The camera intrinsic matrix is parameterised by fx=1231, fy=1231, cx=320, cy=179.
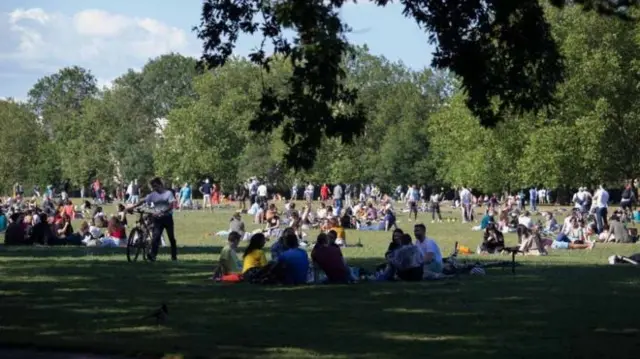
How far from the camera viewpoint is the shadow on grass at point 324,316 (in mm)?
12891

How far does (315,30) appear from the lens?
1373 cm

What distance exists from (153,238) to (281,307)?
30.7ft

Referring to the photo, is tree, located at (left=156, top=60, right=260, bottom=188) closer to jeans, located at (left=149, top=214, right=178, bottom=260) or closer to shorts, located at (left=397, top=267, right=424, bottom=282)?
jeans, located at (left=149, top=214, right=178, bottom=260)

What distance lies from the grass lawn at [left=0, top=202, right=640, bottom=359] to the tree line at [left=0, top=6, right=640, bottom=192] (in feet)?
82.1

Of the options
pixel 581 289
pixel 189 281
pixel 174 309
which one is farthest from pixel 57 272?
pixel 581 289

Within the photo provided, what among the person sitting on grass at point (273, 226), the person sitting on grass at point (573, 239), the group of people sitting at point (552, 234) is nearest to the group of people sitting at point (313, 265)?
the group of people sitting at point (552, 234)

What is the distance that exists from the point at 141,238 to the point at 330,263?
22.4ft

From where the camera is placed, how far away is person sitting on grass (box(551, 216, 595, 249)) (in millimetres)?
33562

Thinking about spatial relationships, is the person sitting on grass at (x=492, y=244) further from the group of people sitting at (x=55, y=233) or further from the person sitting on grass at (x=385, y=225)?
→ the person sitting on grass at (x=385, y=225)

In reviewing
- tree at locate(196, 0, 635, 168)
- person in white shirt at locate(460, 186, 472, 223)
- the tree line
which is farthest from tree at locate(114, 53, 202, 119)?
tree at locate(196, 0, 635, 168)

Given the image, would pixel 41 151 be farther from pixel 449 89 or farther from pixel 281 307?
pixel 281 307

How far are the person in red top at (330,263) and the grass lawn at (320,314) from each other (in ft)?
1.88

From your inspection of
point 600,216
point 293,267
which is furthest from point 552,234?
point 293,267

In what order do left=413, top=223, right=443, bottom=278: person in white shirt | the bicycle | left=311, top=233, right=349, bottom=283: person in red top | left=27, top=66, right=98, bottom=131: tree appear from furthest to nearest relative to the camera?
left=27, top=66, right=98, bottom=131: tree
the bicycle
left=413, top=223, right=443, bottom=278: person in white shirt
left=311, top=233, right=349, bottom=283: person in red top
